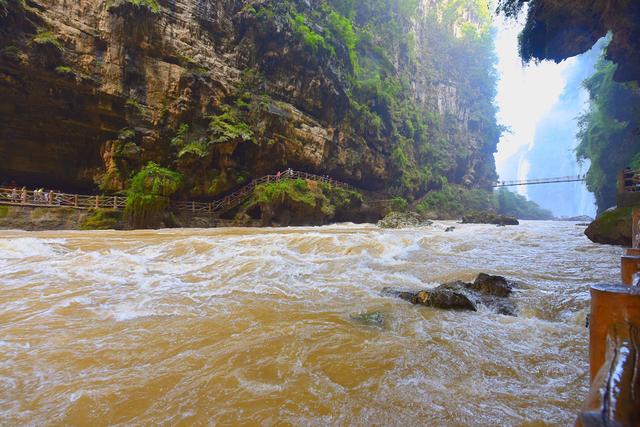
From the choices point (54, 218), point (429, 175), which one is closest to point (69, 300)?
point (54, 218)

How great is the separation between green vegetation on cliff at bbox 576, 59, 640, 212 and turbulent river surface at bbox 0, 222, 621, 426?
19871 millimetres

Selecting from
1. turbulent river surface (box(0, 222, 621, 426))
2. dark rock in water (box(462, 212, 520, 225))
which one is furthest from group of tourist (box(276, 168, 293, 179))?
dark rock in water (box(462, 212, 520, 225))

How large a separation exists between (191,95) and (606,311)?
19.6m

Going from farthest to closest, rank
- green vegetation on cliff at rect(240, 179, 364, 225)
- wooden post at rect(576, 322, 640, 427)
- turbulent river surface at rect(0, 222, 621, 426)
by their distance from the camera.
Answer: green vegetation on cliff at rect(240, 179, 364, 225), turbulent river surface at rect(0, 222, 621, 426), wooden post at rect(576, 322, 640, 427)

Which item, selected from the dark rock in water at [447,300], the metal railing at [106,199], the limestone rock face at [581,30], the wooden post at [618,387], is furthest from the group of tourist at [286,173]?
the wooden post at [618,387]

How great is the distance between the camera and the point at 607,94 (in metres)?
19.2

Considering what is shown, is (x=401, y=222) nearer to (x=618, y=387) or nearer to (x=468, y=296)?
(x=468, y=296)

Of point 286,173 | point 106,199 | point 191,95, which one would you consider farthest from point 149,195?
point 286,173

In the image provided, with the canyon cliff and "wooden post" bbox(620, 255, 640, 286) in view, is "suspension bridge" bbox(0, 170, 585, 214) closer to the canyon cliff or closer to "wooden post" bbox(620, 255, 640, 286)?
the canyon cliff

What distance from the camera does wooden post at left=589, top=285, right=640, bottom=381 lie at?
1.08 m

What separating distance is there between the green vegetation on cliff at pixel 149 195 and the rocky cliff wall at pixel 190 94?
3.24 feet

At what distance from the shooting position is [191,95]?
1734 cm

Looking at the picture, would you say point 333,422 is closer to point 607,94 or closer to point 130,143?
point 130,143

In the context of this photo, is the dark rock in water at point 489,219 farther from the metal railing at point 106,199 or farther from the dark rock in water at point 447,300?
the dark rock in water at point 447,300
